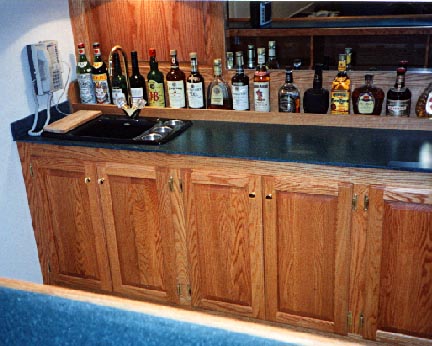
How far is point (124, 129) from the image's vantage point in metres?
2.87

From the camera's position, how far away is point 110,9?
2.97 meters

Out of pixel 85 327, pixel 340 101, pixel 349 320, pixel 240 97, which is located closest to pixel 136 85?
pixel 240 97

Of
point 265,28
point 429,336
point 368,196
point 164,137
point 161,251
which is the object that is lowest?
point 429,336

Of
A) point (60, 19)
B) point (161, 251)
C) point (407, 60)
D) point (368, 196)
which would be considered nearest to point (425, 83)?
point (407, 60)

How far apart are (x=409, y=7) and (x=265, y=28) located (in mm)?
672

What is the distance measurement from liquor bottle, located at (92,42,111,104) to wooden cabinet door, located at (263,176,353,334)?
1106mm

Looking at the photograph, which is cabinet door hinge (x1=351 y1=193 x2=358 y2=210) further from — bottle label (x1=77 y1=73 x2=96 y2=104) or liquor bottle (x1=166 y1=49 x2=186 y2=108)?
bottle label (x1=77 y1=73 x2=96 y2=104)

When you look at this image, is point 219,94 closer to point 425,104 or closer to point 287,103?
point 287,103

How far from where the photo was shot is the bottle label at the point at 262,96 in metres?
2.68

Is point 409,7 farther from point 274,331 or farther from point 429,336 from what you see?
point 274,331

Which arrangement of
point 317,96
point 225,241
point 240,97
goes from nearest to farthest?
point 225,241
point 317,96
point 240,97

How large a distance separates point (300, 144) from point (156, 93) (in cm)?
86

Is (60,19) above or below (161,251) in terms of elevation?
above

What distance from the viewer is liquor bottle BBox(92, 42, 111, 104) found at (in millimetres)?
2928
